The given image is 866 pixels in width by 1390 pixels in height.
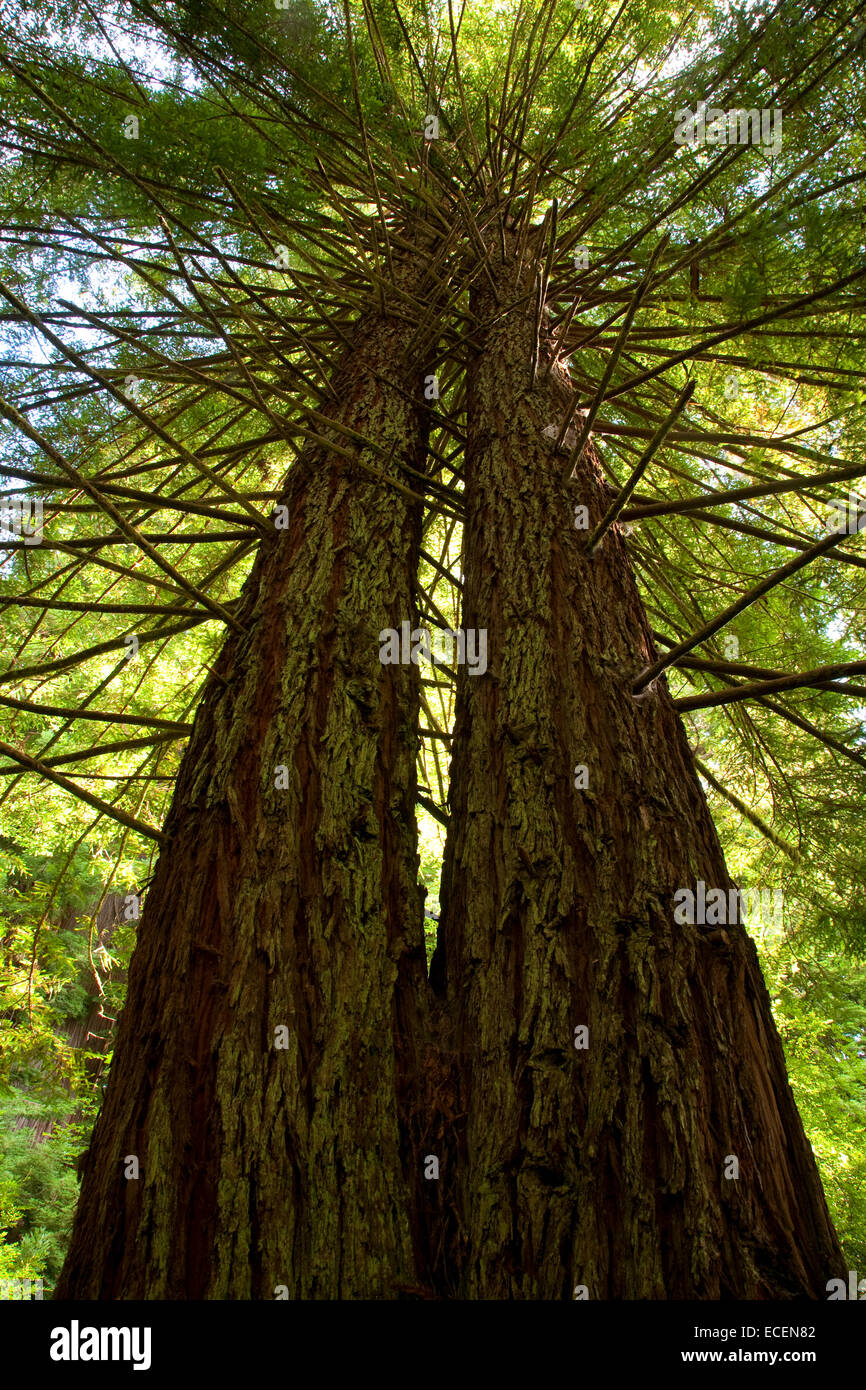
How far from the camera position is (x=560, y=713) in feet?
4.49

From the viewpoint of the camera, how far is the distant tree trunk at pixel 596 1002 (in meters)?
0.93

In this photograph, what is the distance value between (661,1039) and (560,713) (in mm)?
573

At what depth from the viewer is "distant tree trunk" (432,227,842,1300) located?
932 mm

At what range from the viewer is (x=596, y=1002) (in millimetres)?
1080
